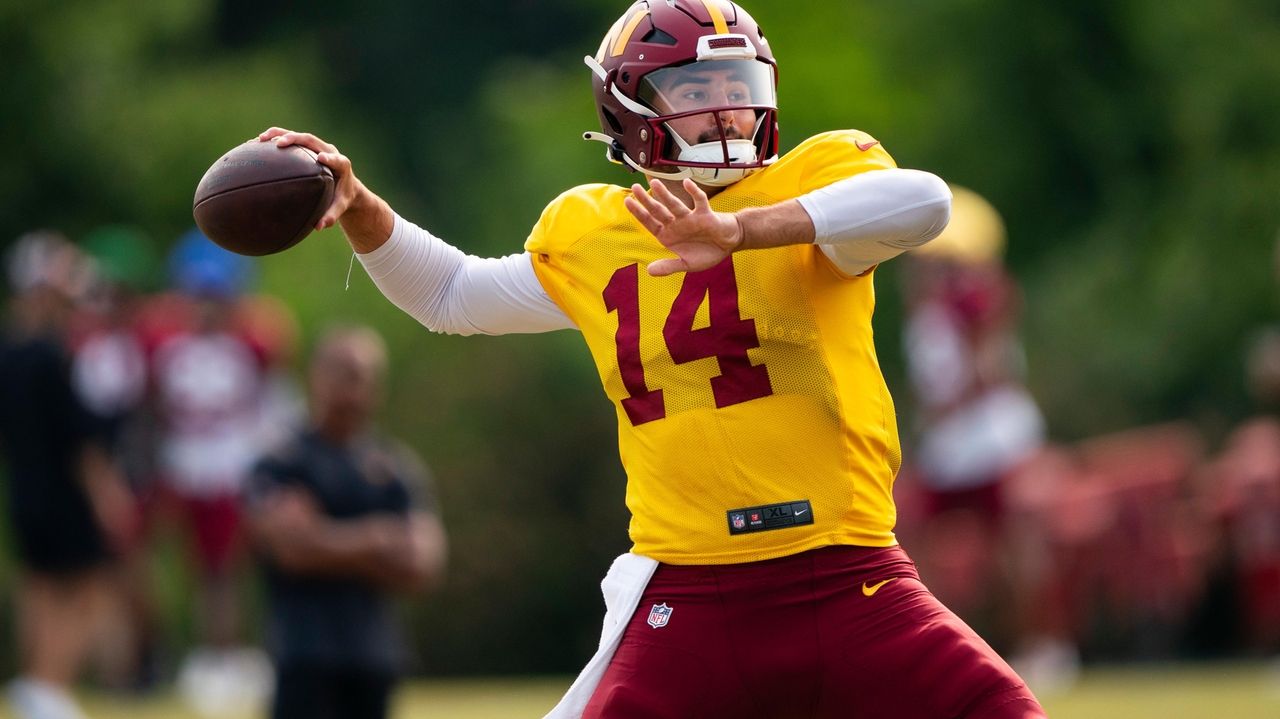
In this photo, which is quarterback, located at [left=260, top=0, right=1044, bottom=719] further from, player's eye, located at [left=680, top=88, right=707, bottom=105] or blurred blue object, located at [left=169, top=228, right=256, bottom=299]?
blurred blue object, located at [left=169, top=228, right=256, bottom=299]

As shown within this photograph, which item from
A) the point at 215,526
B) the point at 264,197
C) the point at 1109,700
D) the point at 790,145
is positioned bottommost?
the point at 1109,700

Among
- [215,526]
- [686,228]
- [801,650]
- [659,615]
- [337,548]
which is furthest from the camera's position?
[215,526]

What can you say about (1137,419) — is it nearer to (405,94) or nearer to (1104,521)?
(1104,521)

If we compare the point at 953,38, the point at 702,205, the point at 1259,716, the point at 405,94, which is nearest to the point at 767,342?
the point at 702,205

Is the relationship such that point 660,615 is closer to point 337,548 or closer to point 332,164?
point 332,164

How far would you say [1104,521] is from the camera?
12852mm

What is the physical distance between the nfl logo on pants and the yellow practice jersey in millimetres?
102

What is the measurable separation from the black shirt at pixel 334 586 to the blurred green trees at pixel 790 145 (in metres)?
7.82

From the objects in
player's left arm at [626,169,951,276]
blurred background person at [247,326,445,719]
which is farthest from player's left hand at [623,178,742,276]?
blurred background person at [247,326,445,719]

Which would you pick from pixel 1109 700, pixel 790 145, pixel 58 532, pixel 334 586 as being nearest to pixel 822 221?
pixel 334 586

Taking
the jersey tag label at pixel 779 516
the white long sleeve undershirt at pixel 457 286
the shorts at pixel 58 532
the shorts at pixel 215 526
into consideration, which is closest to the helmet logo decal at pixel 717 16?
the white long sleeve undershirt at pixel 457 286

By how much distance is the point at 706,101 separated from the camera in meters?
4.39

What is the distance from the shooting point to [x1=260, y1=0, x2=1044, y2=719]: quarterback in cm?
413

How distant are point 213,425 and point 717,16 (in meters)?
7.01
